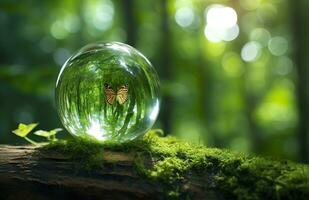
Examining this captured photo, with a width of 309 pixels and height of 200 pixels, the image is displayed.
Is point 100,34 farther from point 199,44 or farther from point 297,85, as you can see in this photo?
point 297,85

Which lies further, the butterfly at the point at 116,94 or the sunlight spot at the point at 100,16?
Answer: the sunlight spot at the point at 100,16

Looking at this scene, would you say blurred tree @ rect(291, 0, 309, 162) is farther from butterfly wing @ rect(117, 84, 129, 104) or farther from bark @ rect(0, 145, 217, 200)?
bark @ rect(0, 145, 217, 200)

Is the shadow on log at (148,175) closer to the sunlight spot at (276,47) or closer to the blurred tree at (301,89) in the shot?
the blurred tree at (301,89)

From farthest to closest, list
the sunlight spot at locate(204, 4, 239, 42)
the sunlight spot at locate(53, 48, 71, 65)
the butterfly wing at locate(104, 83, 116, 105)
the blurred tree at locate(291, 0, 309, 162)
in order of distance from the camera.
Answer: the sunlight spot at locate(204, 4, 239, 42) < the sunlight spot at locate(53, 48, 71, 65) < the blurred tree at locate(291, 0, 309, 162) < the butterfly wing at locate(104, 83, 116, 105)

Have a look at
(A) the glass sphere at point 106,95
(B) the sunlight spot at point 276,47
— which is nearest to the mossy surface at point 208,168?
(A) the glass sphere at point 106,95

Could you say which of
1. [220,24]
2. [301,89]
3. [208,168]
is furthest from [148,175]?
[220,24]

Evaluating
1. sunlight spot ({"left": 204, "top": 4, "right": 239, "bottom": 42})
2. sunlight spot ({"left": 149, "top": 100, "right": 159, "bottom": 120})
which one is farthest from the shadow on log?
sunlight spot ({"left": 204, "top": 4, "right": 239, "bottom": 42})

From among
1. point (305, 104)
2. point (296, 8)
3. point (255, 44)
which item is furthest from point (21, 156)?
point (255, 44)
